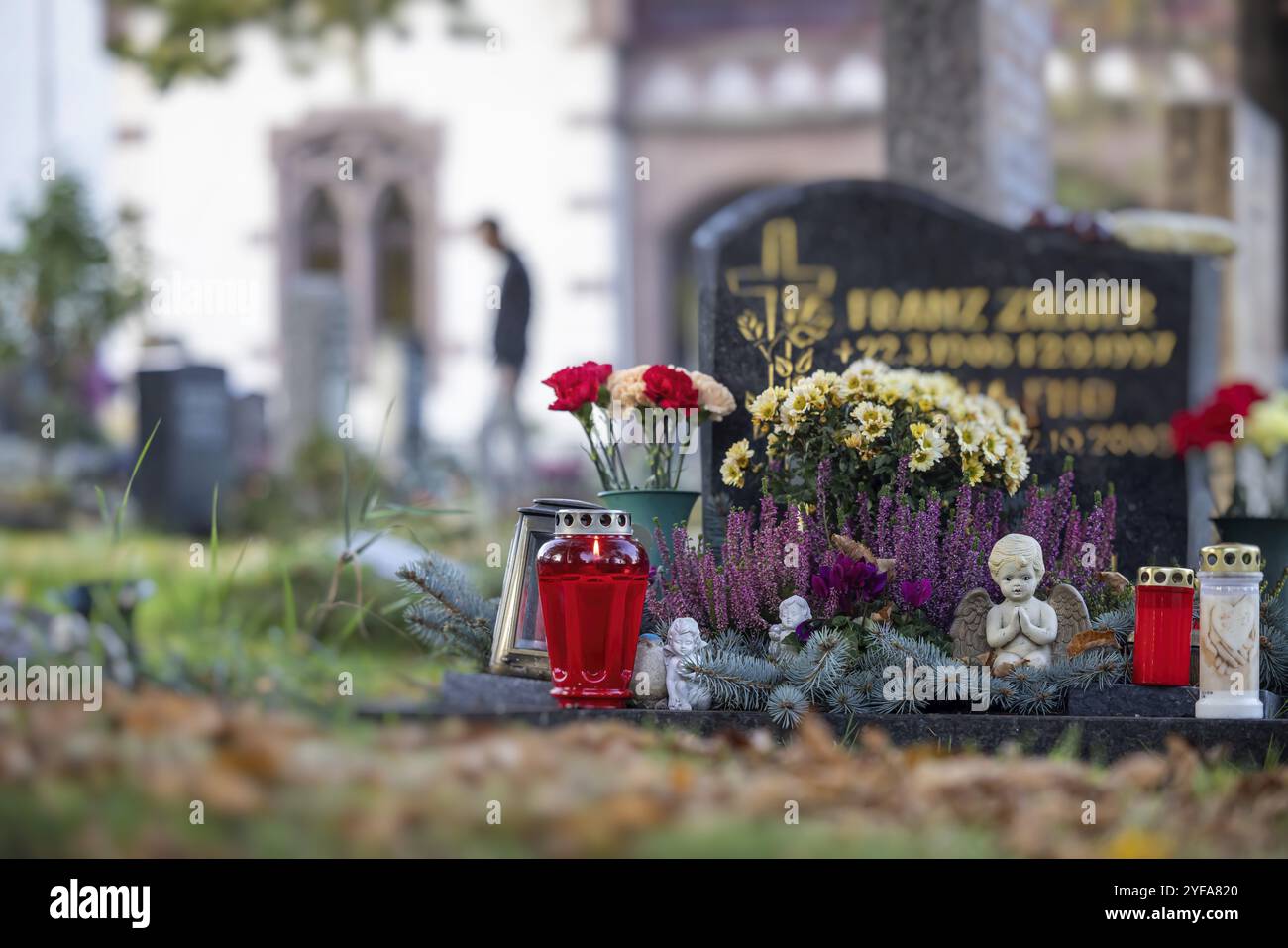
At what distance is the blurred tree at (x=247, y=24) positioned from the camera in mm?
12820

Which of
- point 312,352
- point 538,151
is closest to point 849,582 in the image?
point 312,352

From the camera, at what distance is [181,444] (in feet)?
39.8

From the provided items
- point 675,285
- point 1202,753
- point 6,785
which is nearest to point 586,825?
point 6,785

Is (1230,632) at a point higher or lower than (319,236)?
lower

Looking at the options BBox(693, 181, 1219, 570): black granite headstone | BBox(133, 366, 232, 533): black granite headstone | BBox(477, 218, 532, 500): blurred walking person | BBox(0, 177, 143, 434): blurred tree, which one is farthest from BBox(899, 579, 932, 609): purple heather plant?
BBox(0, 177, 143, 434): blurred tree

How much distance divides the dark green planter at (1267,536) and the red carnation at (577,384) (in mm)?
1947

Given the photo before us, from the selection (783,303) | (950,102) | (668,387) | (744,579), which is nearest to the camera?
(744,579)

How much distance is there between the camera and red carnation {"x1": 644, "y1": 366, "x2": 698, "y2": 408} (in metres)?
4.27

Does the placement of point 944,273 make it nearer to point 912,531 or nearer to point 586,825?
point 912,531

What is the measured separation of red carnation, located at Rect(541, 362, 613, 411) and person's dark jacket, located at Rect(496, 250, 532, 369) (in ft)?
23.5

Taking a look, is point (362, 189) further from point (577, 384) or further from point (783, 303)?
point (577, 384)

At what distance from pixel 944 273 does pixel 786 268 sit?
71 centimetres

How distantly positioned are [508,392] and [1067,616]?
29.4 ft

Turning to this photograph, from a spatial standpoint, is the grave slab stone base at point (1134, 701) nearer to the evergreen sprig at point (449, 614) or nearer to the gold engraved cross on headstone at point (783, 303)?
the gold engraved cross on headstone at point (783, 303)
